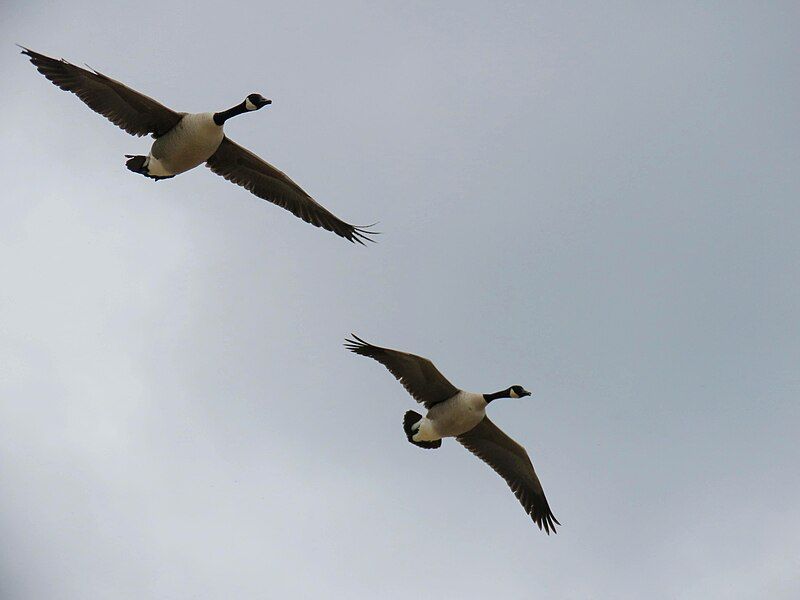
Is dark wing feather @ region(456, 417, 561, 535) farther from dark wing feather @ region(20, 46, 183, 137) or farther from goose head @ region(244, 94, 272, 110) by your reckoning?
dark wing feather @ region(20, 46, 183, 137)

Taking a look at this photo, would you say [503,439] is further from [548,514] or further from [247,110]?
[247,110]

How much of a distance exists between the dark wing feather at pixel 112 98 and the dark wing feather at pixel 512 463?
7072 millimetres

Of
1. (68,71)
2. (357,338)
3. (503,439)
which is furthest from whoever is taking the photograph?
(503,439)

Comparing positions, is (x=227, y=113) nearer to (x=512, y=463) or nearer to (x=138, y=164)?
(x=138, y=164)

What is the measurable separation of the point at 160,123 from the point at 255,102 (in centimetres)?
150

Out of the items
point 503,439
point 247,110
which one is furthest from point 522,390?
point 247,110

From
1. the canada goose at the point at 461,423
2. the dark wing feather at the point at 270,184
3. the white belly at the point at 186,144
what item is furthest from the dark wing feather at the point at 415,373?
the white belly at the point at 186,144

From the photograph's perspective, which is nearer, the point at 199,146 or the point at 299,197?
the point at 199,146

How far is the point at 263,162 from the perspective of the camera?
Result: 16922 millimetres

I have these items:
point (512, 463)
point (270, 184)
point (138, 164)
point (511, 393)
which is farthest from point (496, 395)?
point (138, 164)

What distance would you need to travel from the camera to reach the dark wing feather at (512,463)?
57.5ft

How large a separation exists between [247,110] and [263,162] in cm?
101

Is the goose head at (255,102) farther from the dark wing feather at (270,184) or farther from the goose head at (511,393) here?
the goose head at (511,393)

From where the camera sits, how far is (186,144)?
15.9m
